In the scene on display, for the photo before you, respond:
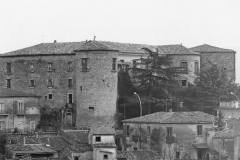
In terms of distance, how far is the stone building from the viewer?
94.0m

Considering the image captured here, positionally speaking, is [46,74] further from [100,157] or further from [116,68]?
[100,157]

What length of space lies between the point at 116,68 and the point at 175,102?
281 inches

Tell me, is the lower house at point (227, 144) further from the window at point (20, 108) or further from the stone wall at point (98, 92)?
the window at point (20, 108)

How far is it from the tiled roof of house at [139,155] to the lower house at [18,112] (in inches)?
646

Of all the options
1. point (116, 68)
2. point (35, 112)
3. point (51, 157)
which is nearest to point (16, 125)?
point (35, 112)

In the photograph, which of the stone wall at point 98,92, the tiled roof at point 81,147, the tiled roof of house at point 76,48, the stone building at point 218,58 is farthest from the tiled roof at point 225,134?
the stone building at point 218,58

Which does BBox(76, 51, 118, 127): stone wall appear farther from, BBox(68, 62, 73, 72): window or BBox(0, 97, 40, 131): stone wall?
BBox(68, 62, 73, 72): window

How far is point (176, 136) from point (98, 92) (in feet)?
36.6

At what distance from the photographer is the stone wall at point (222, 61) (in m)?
94.0

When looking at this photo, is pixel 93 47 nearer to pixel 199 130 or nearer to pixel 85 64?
pixel 85 64

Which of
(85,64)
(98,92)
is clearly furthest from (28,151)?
(85,64)

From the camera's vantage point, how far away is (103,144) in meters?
66.7

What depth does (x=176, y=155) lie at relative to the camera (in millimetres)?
71312

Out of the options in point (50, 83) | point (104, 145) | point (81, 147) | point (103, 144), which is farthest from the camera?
point (50, 83)
